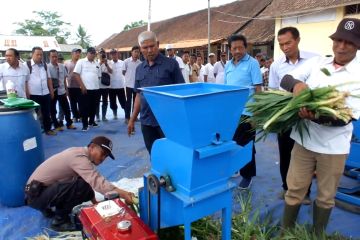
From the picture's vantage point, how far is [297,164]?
2.35 metres

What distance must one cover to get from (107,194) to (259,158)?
2984 millimetres

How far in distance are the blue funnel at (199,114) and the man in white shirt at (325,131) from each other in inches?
20.2

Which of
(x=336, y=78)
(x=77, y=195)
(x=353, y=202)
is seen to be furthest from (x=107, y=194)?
(x=353, y=202)

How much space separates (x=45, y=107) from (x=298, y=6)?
9.54 m

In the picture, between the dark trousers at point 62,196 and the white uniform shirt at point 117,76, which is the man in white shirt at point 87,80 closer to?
the white uniform shirt at point 117,76

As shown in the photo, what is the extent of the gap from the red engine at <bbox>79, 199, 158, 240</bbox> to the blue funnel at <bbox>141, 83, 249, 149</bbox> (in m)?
0.60

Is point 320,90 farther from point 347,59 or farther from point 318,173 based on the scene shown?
point 318,173

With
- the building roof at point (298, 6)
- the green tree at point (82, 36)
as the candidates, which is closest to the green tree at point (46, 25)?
the green tree at point (82, 36)

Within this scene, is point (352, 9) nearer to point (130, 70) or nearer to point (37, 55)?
point (130, 70)

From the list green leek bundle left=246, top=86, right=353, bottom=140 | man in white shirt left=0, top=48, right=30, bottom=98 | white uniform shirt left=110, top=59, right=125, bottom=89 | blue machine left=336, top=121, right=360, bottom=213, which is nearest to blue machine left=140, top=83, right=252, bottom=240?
green leek bundle left=246, top=86, right=353, bottom=140

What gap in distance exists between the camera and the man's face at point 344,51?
2.04 meters

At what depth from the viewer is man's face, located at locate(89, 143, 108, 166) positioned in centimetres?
276

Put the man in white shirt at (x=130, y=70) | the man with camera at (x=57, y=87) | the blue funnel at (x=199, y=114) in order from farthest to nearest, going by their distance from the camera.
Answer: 1. the man in white shirt at (x=130, y=70)
2. the man with camera at (x=57, y=87)
3. the blue funnel at (x=199, y=114)

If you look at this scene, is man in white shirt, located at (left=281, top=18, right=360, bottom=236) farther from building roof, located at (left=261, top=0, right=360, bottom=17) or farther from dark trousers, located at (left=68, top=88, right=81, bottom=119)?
building roof, located at (left=261, top=0, right=360, bottom=17)
